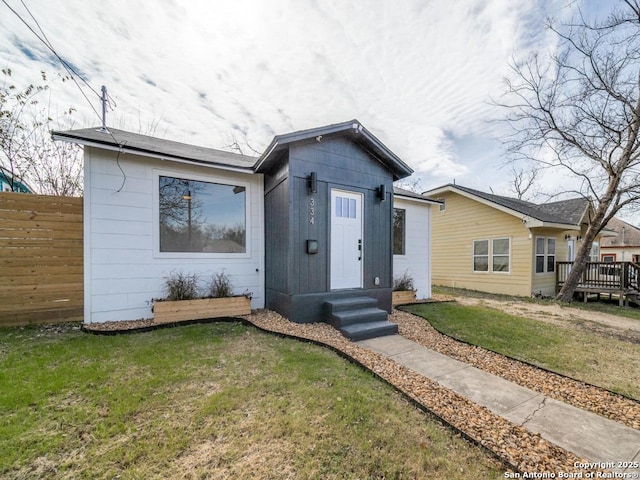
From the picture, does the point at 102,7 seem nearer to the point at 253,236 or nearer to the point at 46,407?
the point at 253,236

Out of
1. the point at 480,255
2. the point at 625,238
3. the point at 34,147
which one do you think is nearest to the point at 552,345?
the point at 480,255

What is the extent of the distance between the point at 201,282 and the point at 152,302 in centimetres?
92

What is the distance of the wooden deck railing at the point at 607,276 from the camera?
9328 millimetres

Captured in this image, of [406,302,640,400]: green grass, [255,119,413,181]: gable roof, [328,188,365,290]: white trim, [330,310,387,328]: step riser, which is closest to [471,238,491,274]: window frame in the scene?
[406,302,640,400]: green grass

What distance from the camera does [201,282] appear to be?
5.59 m

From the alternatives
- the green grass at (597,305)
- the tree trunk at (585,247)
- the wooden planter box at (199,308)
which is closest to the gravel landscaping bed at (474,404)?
the wooden planter box at (199,308)

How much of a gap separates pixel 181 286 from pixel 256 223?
79.4 inches

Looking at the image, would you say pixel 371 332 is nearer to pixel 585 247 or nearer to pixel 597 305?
pixel 585 247

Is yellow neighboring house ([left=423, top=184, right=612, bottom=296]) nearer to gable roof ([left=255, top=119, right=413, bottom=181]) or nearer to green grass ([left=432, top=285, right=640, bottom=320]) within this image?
green grass ([left=432, top=285, right=640, bottom=320])

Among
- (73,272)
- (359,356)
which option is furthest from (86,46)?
(359,356)

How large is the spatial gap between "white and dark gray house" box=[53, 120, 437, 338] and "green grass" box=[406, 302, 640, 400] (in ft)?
5.00

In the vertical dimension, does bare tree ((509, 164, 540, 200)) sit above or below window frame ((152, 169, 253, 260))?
above

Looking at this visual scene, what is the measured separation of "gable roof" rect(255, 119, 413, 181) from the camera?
4.96m

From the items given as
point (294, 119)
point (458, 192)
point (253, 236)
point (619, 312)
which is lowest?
point (619, 312)
